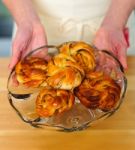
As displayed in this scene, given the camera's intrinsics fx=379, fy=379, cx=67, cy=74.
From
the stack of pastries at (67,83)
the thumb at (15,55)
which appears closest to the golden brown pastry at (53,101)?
the stack of pastries at (67,83)

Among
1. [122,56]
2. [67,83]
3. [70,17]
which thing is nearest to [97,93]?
[67,83]

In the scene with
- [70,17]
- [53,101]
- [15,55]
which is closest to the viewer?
[53,101]

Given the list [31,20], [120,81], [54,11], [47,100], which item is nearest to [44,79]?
[47,100]

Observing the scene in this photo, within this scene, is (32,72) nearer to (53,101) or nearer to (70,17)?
(53,101)

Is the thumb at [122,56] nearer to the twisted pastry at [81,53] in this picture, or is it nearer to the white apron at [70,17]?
the twisted pastry at [81,53]

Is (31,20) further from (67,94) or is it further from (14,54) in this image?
(67,94)
